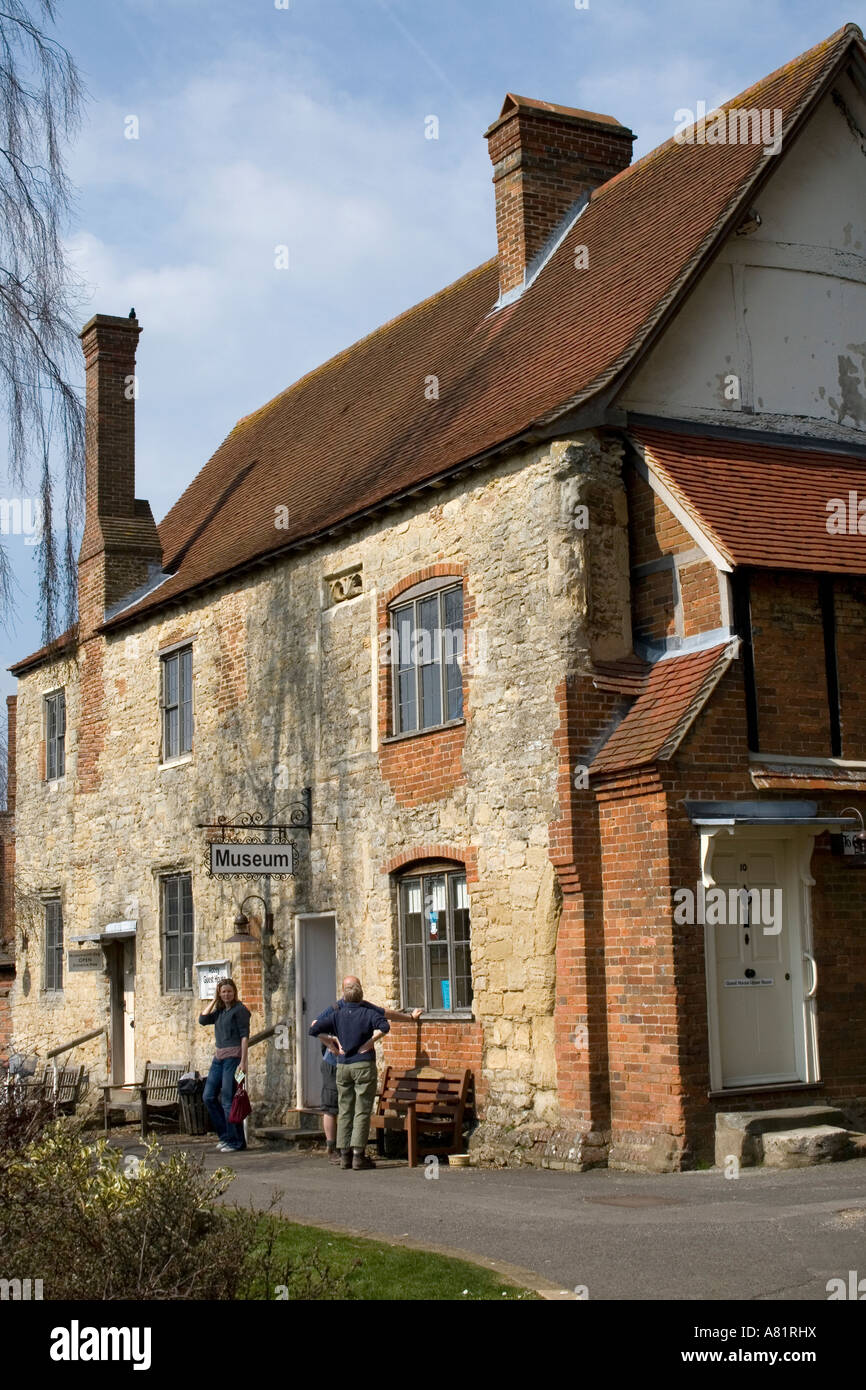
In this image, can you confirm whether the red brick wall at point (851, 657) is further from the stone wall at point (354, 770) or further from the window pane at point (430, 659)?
the window pane at point (430, 659)

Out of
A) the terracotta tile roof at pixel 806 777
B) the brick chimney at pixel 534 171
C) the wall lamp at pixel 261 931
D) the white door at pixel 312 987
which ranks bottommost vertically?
the white door at pixel 312 987

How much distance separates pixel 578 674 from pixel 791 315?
14.0ft

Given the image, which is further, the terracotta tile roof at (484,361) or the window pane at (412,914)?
the window pane at (412,914)

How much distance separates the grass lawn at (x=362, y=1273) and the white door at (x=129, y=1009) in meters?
12.6

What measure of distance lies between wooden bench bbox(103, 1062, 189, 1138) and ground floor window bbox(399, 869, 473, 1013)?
3.86m

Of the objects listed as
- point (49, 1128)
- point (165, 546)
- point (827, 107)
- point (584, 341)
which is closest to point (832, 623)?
point (584, 341)

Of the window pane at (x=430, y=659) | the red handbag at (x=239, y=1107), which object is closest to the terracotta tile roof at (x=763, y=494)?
the window pane at (x=430, y=659)

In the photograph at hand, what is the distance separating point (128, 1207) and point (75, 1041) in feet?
51.8

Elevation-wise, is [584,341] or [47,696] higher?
[584,341]

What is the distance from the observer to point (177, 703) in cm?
1994

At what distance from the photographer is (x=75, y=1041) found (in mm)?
21516

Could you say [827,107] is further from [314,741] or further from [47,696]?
[47,696]

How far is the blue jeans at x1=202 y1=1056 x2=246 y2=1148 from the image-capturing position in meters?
15.3

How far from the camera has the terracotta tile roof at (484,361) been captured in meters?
13.9
